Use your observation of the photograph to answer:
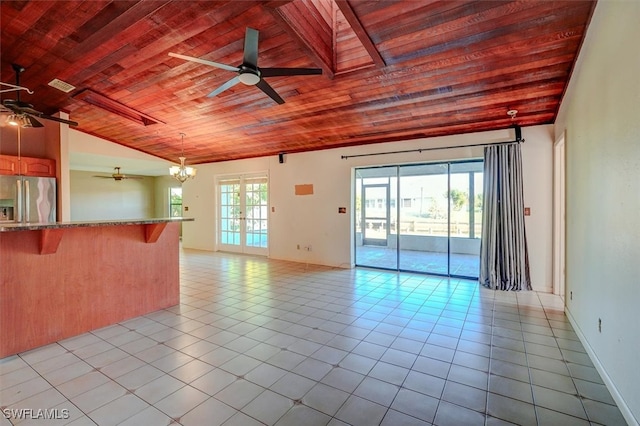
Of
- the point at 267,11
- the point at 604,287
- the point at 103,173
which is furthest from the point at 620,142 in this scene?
the point at 103,173

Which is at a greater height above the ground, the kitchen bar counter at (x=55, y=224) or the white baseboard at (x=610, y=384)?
the kitchen bar counter at (x=55, y=224)

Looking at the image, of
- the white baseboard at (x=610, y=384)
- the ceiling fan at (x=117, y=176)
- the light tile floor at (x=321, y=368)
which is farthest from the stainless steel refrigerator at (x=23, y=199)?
the white baseboard at (x=610, y=384)

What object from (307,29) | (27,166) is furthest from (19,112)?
(307,29)

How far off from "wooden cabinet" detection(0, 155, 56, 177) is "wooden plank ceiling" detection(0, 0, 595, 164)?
37.4 inches

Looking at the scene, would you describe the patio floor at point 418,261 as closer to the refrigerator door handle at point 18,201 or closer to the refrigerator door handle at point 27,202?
the refrigerator door handle at point 27,202

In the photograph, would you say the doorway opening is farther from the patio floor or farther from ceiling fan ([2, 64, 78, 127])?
ceiling fan ([2, 64, 78, 127])

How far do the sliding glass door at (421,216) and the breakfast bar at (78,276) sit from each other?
3.64m

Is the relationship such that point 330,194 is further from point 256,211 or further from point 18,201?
point 18,201

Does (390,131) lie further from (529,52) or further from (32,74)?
(32,74)

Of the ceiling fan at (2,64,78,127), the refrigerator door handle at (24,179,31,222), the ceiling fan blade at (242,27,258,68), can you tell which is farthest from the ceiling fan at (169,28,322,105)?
the refrigerator door handle at (24,179,31,222)

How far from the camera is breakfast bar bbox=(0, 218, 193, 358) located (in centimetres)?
252

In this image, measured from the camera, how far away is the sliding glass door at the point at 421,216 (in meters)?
5.43

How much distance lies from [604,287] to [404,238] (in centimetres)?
473

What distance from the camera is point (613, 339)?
2037mm
